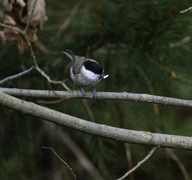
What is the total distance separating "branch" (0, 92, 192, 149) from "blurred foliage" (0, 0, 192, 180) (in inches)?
17.0

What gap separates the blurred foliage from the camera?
140 cm

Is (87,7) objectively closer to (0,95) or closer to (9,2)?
(9,2)

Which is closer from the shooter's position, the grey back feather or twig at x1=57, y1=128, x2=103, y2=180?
the grey back feather

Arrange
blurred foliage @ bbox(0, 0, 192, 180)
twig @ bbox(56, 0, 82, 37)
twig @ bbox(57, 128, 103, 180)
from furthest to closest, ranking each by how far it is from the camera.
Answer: twig @ bbox(57, 128, 103, 180) → twig @ bbox(56, 0, 82, 37) → blurred foliage @ bbox(0, 0, 192, 180)

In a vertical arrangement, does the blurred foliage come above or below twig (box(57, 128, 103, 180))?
above

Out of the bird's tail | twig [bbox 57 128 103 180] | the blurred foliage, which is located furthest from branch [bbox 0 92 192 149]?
twig [bbox 57 128 103 180]

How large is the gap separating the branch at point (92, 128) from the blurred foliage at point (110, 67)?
0.43 meters

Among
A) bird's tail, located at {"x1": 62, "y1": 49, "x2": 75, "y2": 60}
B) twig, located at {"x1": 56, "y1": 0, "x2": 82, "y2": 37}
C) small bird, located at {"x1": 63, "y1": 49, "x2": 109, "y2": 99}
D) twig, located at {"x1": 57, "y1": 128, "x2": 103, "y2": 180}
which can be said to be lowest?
twig, located at {"x1": 57, "y1": 128, "x2": 103, "y2": 180}

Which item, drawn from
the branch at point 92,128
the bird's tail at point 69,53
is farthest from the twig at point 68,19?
the branch at point 92,128

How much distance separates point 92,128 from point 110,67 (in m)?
0.63

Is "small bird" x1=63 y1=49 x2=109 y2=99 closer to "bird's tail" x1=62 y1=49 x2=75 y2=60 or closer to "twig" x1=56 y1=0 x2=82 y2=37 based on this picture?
"bird's tail" x1=62 y1=49 x2=75 y2=60

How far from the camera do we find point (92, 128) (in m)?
0.96

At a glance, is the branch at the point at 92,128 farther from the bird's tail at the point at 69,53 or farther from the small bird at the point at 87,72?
the bird's tail at the point at 69,53

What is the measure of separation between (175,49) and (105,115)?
21.3 inches
